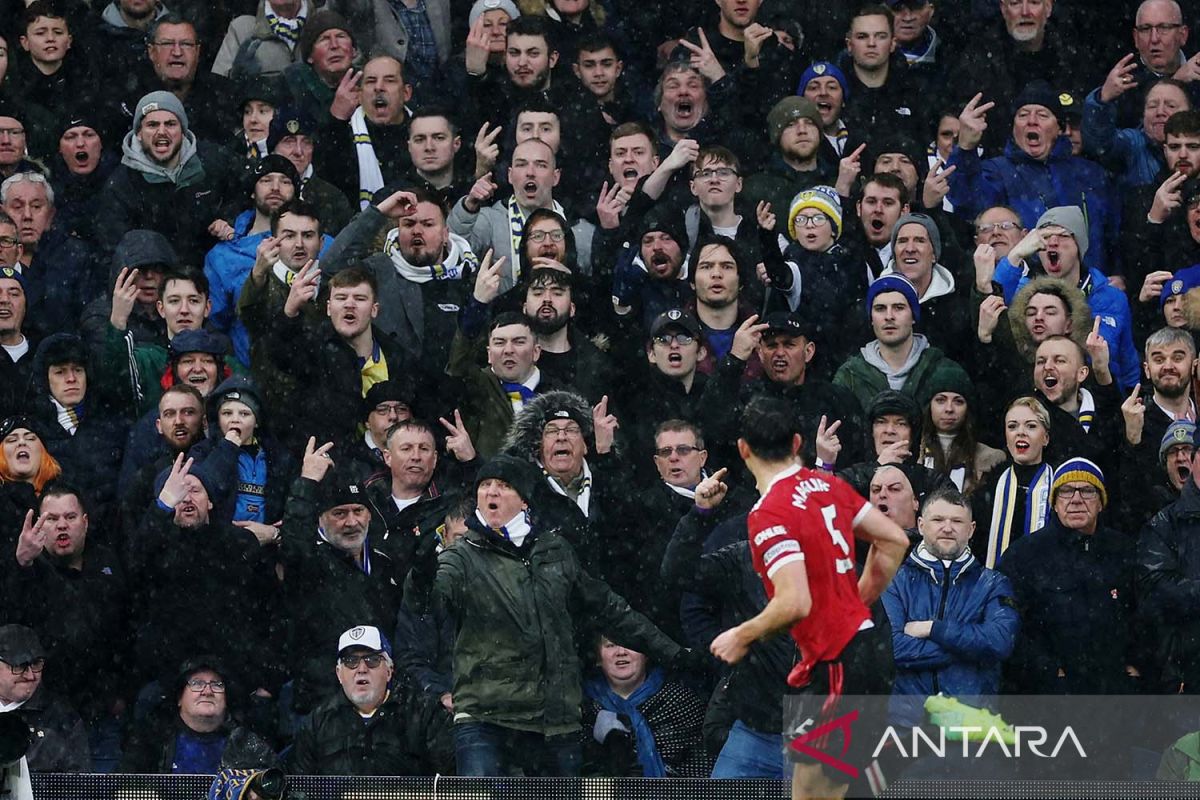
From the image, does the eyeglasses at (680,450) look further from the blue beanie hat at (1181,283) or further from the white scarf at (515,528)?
the blue beanie hat at (1181,283)

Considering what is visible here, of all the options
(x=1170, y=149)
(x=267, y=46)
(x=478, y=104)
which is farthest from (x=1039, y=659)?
(x=267, y=46)

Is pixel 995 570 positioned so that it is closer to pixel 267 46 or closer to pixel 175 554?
pixel 175 554

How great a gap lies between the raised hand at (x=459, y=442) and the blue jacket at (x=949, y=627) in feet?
8.10

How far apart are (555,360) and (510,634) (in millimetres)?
2358

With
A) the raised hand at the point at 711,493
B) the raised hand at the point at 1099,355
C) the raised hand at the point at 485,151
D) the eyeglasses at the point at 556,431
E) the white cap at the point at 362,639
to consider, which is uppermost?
the raised hand at the point at 485,151

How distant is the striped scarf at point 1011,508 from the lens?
13.4 m

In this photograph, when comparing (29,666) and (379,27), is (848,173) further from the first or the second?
(29,666)

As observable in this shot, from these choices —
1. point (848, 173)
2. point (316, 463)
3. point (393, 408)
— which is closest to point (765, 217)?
point (848, 173)

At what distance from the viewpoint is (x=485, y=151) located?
15664 mm

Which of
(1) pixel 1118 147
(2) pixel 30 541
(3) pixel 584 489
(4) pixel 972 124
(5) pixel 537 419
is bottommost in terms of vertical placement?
(2) pixel 30 541

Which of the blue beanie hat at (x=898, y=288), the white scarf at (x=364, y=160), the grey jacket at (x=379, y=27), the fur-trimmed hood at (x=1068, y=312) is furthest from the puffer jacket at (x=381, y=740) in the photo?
the grey jacket at (x=379, y=27)

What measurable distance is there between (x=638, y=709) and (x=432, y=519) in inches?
60.3

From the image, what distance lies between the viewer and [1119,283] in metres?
15.2

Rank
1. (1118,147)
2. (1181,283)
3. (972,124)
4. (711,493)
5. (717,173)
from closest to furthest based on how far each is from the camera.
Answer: (711,493), (1181,283), (717,173), (972,124), (1118,147)
